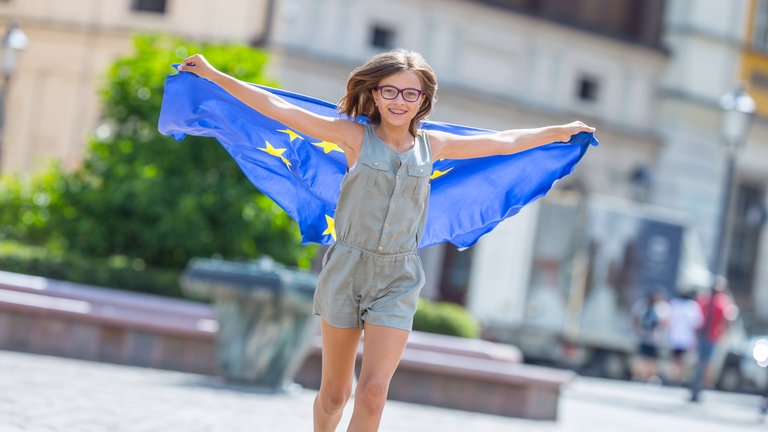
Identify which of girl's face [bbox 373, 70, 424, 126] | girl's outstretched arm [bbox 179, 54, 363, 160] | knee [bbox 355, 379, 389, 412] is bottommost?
knee [bbox 355, 379, 389, 412]

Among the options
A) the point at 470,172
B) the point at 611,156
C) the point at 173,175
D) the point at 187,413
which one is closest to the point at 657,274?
the point at 611,156

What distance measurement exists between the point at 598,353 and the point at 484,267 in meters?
3.29

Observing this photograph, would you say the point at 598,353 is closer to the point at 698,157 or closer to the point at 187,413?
the point at 698,157

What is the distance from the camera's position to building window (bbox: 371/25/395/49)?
1172 inches

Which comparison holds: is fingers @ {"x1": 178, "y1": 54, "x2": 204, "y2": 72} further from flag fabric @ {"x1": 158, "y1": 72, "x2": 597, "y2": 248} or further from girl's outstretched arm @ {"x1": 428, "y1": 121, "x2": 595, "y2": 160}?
girl's outstretched arm @ {"x1": 428, "y1": 121, "x2": 595, "y2": 160}

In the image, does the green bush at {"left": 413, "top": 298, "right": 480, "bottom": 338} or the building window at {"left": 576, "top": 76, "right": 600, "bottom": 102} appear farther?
the building window at {"left": 576, "top": 76, "right": 600, "bottom": 102}

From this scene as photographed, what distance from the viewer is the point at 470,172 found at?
21.6 feet

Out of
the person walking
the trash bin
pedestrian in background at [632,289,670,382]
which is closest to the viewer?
the person walking

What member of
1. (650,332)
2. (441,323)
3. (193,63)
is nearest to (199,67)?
(193,63)

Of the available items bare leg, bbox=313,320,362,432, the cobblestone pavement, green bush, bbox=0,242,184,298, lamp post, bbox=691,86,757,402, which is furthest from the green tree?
bare leg, bbox=313,320,362,432

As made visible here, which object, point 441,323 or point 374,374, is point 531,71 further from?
point 374,374

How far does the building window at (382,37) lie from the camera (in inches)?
1172

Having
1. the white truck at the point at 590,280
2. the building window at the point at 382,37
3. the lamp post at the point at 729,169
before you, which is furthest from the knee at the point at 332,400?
the building window at the point at 382,37

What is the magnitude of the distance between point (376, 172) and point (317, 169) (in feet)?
3.36
